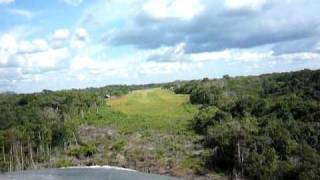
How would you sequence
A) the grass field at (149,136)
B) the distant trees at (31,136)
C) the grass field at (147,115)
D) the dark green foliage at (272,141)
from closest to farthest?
the dark green foliage at (272,141) < the grass field at (149,136) < the distant trees at (31,136) < the grass field at (147,115)

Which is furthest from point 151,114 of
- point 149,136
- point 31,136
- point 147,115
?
point 31,136

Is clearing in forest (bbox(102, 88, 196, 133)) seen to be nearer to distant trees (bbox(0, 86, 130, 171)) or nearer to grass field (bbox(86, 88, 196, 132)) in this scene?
grass field (bbox(86, 88, 196, 132))

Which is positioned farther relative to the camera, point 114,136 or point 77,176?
point 114,136

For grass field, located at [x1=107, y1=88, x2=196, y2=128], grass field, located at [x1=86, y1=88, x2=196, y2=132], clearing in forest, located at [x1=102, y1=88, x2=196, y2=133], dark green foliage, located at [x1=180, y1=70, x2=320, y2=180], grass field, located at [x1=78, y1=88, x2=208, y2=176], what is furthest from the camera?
grass field, located at [x1=107, y1=88, x2=196, y2=128]

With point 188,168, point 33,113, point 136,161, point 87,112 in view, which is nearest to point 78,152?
point 136,161

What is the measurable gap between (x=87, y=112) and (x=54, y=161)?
5878cm

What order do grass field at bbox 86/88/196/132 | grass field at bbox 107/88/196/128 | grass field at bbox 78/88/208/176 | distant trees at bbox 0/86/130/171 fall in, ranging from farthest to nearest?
grass field at bbox 107/88/196/128 → grass field at bbox 86/88/196/132 → distant trees at bbox 0/86/130/171 → grass field at bbox 78/88/208/176

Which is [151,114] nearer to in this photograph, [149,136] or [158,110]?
[158,110]

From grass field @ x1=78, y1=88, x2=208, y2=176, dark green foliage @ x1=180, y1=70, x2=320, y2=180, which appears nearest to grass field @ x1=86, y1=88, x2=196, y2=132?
grass field @ x1=78, y1=88, x2=208, y2=176

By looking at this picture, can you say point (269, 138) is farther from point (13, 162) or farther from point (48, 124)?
point (48, 124)

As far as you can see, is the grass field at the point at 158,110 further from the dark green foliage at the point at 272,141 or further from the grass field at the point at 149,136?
the dark green foliage at the point at 272,141

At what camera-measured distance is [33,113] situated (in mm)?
96375

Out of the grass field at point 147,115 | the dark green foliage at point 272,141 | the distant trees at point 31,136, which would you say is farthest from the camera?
the grass field at point 147,115

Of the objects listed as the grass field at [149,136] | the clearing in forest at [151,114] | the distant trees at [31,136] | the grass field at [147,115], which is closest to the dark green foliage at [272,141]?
the grass field at [149,136]
